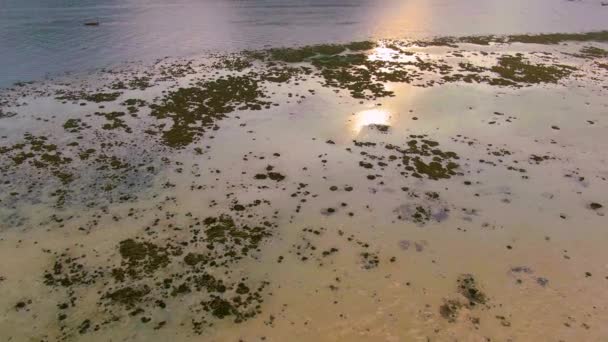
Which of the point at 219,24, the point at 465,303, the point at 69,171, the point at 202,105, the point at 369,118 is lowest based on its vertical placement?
the point at 465,303

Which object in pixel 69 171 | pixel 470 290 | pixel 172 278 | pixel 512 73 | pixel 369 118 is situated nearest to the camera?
pixel 470 290

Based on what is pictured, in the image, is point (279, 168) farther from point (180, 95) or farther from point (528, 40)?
point (528, 40)

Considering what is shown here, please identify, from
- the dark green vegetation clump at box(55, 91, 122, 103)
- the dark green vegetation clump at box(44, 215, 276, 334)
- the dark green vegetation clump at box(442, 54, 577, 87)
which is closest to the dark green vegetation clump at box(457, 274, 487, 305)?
the dark green vegetation clump at box(44, 215, 276, 334)

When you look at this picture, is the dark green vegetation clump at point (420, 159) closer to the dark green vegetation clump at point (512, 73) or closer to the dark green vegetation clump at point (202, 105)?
the dark green vegetation clump at point (202, 105)

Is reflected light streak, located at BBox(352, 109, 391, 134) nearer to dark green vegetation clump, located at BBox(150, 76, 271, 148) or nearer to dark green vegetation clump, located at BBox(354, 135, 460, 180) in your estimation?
dark green vegetation clump, located at BBox(354, 135, 460, 180)

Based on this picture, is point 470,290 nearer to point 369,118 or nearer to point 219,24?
point 369,118

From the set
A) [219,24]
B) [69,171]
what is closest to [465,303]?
[69,171]
